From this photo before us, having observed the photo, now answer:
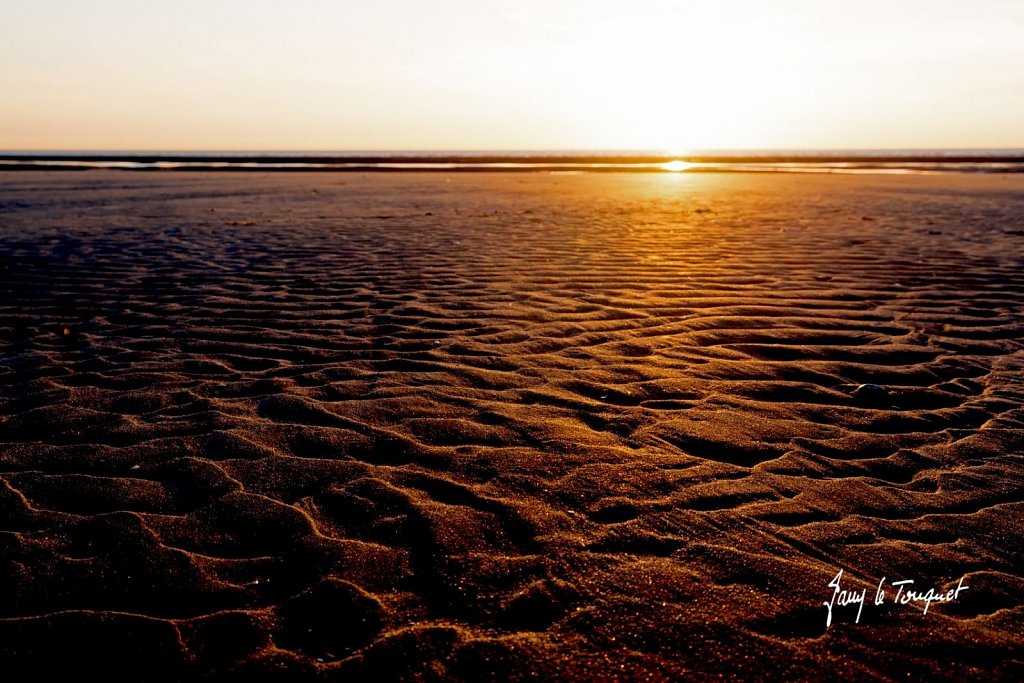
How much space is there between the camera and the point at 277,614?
1941 millimetres

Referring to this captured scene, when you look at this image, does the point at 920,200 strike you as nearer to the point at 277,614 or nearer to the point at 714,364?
the point at 714,364

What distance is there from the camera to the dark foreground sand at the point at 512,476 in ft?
6.06

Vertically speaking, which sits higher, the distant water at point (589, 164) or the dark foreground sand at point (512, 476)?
the distant water at point (589, 164)

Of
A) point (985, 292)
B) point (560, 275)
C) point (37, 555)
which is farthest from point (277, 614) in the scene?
point (985, 292)
